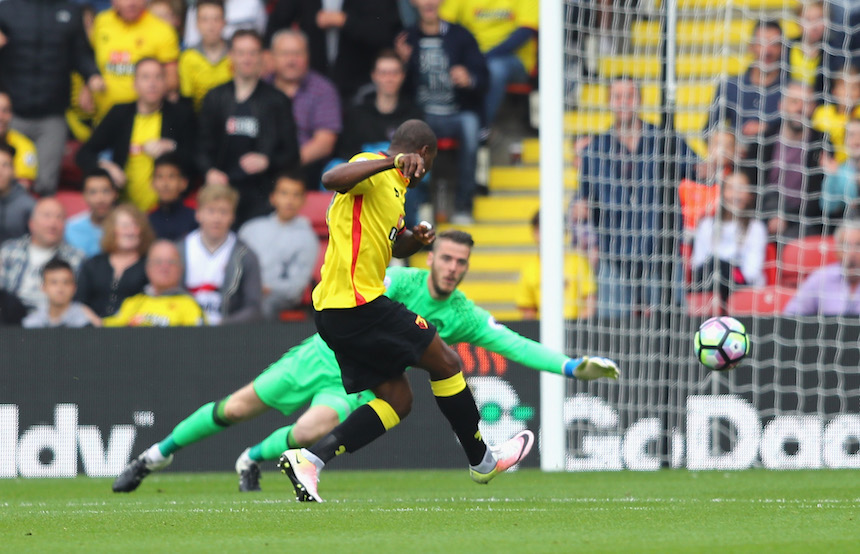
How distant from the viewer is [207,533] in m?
5.34

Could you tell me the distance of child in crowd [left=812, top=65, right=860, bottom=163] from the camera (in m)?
Answer: 11.4

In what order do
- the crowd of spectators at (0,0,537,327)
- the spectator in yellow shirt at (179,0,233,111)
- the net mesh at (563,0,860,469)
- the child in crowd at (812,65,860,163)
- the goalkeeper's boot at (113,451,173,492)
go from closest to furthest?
the goalkeeper's boot at (113,451,173,492) → the net mesh at (563,0,860,469) → the child in crowd at (812,65,860,163) → the crowd of spectators at (0,0,537,327) → the spectator in yellow shirt at (179,0,233,111)

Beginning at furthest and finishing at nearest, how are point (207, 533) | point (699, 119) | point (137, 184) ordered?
point (137, 184) → point (699, 119) → point (207, 533)

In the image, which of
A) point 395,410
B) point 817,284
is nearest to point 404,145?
point 395,410

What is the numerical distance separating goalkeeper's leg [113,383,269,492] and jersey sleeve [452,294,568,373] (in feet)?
4.40

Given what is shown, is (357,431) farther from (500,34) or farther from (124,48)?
(124,48)

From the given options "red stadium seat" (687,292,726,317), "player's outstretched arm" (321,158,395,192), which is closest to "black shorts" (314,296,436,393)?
"player's outstretched arm" (321,158,395,192)

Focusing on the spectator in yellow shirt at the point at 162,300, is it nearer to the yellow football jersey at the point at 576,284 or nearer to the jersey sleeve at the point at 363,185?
the yellow football jersey at the point at 576,284

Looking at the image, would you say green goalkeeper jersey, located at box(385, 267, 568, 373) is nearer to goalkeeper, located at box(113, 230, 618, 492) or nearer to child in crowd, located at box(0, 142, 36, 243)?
goalkeeper, located at box(113, 230, 618, 492)

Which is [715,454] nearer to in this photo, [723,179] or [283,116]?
[723,179]

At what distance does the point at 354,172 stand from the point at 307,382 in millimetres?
2640

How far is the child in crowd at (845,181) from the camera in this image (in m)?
11.3

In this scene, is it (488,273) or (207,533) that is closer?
(207,533)

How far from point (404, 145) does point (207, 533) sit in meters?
2.19
